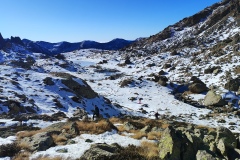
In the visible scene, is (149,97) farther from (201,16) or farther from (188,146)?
(201,16)

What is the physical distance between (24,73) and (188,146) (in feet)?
160

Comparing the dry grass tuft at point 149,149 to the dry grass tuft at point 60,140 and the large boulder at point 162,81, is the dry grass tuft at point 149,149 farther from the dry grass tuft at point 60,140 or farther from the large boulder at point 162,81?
the large boulder at point 162,81

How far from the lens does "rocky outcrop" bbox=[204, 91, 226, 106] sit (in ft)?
140

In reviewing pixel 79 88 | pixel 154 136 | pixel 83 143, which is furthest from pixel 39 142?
pixel 79 88

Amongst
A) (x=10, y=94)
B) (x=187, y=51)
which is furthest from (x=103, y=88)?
(x=187, y=51)

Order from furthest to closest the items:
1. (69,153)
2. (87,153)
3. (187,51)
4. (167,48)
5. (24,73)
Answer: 1. (167,48)
2. (187,51)
3. (24,73)
4. (69,153)
5. (87,153)

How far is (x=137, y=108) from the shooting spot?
47125 millimetres

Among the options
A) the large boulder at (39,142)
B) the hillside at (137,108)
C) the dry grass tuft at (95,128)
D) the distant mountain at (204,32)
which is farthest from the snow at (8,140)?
the distant mountain at (204,32)

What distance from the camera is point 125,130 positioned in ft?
55.8

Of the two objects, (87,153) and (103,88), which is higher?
(87,153)

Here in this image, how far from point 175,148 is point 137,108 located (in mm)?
36238

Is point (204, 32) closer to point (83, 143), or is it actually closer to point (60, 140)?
point (60, 140)

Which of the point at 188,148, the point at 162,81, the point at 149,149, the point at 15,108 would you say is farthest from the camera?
the point at 162,81

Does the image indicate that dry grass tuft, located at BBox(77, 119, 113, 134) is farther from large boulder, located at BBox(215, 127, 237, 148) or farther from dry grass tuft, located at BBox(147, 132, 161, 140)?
large boulder, located at BBox(215, 127, 237, 148)
